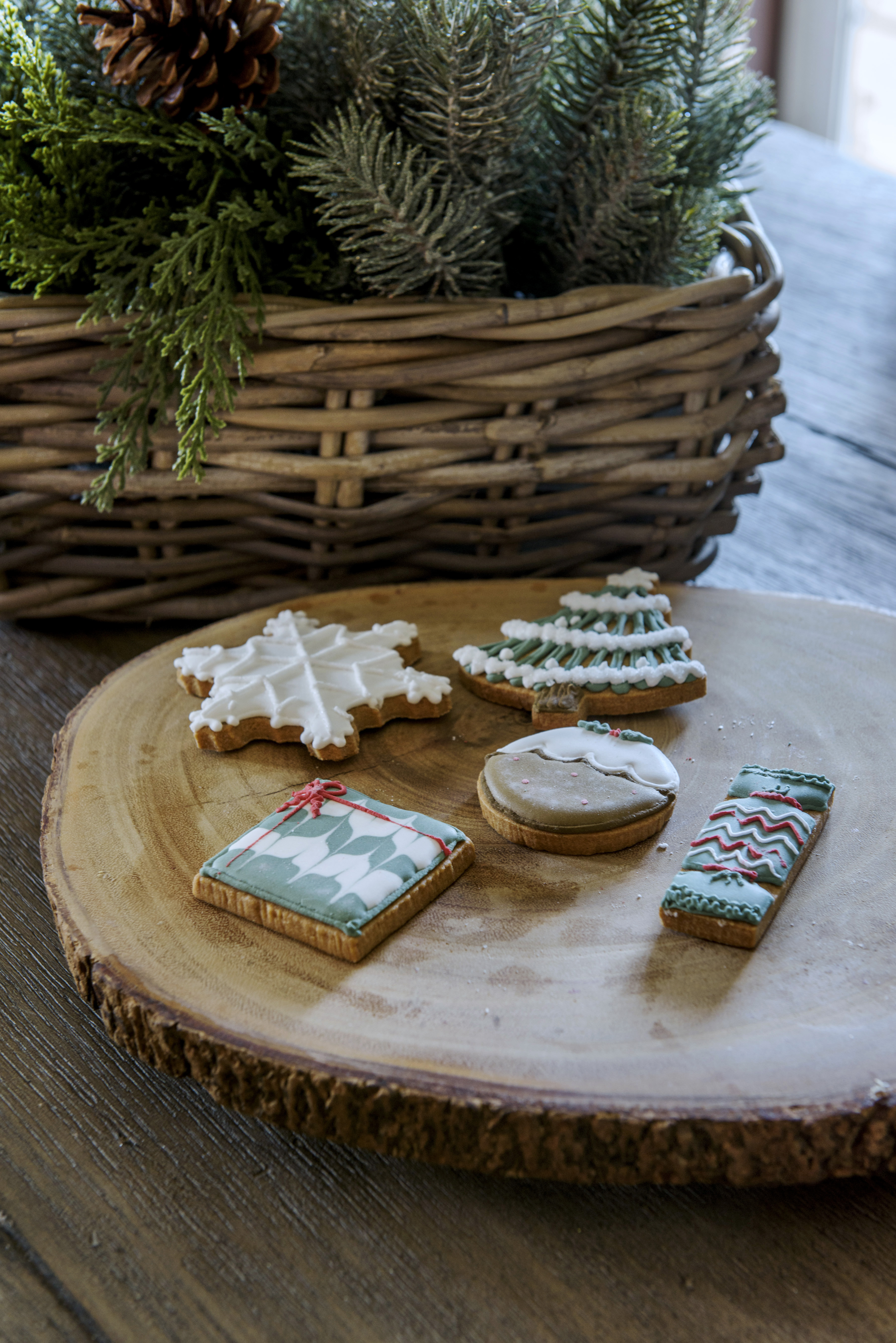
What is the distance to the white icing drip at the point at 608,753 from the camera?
2.73ft

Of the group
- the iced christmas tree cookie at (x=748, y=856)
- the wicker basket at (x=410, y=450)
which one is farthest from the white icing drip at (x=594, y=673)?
the wicker basket at (x=410, y=450)

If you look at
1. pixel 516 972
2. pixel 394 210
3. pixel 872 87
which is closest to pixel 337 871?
pixel 516 972

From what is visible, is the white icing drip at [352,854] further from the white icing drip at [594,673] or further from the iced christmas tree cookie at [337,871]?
the white icing drip at [594,673]

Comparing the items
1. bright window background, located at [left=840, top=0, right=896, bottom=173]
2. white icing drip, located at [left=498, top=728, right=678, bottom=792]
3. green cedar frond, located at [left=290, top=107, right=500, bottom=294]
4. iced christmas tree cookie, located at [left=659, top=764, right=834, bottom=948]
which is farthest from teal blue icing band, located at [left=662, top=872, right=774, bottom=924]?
bright window background, located at [left=840, top=0, right=896, bottom=173]

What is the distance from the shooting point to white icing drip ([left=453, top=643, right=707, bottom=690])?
0.94 m

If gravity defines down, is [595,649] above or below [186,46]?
below

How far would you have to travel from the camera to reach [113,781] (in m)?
0.88

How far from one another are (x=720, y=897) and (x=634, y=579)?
0.46 meters

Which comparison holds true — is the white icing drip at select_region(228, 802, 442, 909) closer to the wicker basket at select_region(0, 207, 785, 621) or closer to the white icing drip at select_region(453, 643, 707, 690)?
the white icing drip at select_region(453, 643, 707, 690)

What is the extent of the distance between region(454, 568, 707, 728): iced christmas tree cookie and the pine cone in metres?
0.55

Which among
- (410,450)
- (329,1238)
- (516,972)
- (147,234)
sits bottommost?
(329,1238)

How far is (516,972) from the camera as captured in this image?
688mm

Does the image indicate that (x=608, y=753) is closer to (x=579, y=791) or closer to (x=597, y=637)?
(x=579, y=791)

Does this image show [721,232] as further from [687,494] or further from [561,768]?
[561,768]
